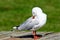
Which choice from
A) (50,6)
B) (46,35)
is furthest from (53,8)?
(46,35)

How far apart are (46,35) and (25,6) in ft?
→ 24.6

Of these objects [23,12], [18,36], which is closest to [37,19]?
[18,36]

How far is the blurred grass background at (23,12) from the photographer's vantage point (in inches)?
532

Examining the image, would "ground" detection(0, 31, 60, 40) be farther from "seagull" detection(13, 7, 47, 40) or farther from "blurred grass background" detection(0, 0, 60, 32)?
"blurred grass background" detection(0, 0, 60, 32)

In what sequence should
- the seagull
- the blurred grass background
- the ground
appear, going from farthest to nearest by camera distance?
the blurred grass background < the ground < the seagull

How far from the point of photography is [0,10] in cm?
1620

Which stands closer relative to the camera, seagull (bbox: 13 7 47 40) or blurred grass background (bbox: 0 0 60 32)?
seagull (bbox: 13 7 47 40)

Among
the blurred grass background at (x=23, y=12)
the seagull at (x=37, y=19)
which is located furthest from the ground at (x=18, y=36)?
the blurred grass background at (x=23, y=12)

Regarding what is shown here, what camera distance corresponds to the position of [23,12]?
1584 cm

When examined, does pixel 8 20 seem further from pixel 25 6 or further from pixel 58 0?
pixel 58 0

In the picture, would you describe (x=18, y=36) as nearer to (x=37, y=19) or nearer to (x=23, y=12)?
(x=37, y=19)

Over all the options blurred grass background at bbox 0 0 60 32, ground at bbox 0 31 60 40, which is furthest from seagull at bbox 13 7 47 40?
blurred grass background at bbox 0 0 60 32

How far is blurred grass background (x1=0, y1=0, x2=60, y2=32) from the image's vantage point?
13.5m


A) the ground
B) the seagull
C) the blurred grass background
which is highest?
the blurred grass background
